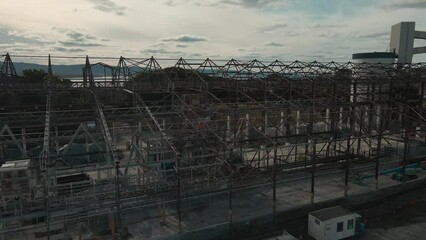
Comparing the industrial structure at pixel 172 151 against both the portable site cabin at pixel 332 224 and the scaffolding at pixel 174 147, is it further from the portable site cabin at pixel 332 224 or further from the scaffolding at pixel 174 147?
the portable site cabin at pixel 332 224

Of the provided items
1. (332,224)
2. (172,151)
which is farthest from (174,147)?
(332,224)

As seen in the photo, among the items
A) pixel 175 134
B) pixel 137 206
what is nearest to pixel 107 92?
pixel 175 134

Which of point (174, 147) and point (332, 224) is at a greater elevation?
point (174, 147)

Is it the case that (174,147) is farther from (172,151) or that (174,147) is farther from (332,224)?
(332,224)

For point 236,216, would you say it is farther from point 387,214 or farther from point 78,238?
point 387,214

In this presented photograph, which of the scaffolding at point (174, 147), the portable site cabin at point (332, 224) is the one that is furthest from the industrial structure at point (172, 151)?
the portable site cabin at point (332, 224)

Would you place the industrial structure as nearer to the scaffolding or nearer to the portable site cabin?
the scaffolding
